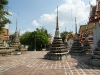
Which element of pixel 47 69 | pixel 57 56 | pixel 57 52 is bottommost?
pixel 47 69

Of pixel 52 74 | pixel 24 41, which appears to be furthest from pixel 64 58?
pixel 24 41

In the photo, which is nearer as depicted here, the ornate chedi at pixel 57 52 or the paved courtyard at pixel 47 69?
the paved courtyard at pixel 47 69

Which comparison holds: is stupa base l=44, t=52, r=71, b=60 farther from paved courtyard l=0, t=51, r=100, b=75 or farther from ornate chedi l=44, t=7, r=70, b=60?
paved courtyard l=0, t=51, r=100, b=75

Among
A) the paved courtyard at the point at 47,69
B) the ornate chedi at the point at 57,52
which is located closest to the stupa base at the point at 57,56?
the ornate chedi at the point at 57,52

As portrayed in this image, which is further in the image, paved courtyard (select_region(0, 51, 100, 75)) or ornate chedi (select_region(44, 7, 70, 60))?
ornate chedi (select_region(44, 7, 70, 60))

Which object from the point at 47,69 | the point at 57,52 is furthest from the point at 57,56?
the point at 47,69

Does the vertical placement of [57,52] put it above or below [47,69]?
above

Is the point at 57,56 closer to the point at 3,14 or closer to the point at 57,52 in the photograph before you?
the point at 57,52

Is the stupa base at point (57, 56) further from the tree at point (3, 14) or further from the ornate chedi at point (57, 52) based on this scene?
the tree at point (3, 14)

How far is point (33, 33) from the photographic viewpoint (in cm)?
4025

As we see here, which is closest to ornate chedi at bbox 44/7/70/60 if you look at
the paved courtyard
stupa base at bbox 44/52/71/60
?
stupa base at bbox 44/52/71/60

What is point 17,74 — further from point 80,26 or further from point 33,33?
point 80,26

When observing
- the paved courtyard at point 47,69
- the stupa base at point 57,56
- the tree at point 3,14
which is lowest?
the paved courtyard at point 47,69

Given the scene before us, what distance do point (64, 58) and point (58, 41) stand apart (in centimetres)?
204
